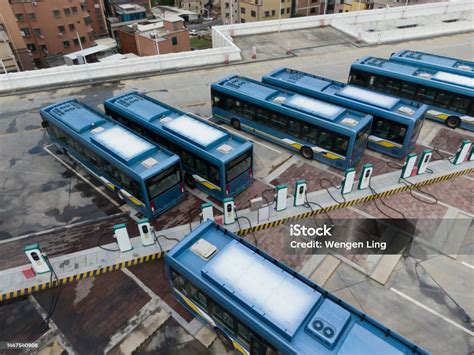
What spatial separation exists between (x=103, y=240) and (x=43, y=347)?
5.00 metres

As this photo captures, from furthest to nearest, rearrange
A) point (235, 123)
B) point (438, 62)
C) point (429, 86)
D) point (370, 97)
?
point (438, 62) → point (235, 123) → point (429, 86) → point (370, 97)

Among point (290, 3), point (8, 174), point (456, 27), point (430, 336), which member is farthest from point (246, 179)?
point (290, 3)

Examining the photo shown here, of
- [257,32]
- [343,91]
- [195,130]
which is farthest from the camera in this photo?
[257,32]

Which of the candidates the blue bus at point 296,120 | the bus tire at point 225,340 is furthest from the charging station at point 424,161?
the bus tire at point 225,340

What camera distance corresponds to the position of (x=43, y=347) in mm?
11398

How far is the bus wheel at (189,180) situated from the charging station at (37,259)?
766cm

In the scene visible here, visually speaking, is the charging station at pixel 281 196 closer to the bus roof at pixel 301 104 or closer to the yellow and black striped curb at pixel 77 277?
the bus roof at pixel 301 104

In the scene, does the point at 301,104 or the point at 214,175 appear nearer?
the point at 214,175

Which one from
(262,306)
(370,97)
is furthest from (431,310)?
(370,97)

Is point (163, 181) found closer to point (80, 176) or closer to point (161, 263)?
point (161, 263)

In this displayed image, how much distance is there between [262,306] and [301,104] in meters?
13.5

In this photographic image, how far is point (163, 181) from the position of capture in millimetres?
15656

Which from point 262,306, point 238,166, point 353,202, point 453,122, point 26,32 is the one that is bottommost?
point 26,32

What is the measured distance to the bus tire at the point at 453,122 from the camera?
22903 millimetres
